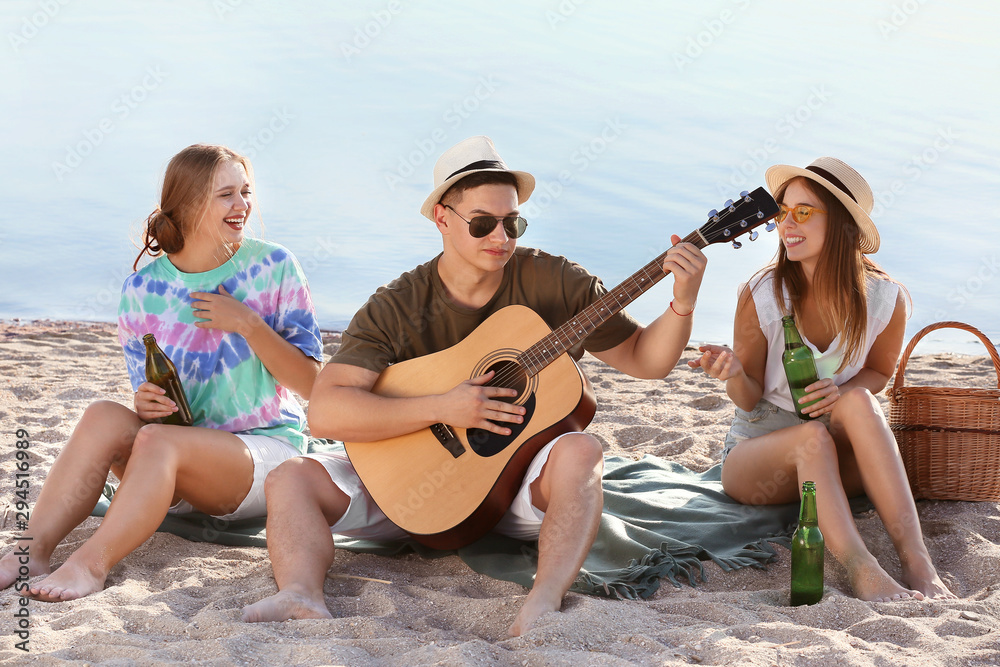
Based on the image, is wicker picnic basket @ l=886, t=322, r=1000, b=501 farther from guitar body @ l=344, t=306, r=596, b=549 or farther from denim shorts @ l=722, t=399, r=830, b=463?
guitar body @ l=344, t=306, r=596, b=549

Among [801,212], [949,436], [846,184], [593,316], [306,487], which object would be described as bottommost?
[306,487]

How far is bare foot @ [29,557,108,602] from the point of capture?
2734 millimetres

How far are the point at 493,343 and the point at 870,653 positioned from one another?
150 cm

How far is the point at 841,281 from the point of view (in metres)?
3.47

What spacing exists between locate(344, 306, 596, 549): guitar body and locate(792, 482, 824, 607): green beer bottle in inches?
29.8

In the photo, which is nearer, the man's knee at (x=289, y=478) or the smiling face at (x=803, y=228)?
the man's knee at (x=289, y=478)

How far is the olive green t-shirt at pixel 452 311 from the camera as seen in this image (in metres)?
3.22

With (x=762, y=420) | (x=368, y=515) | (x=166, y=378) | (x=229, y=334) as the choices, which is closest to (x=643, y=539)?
(x=762, y=420)

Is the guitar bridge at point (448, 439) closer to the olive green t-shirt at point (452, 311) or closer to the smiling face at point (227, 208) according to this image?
the olive green t-shirt at point (452, 311)

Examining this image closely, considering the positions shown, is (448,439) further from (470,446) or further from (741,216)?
(741,216)

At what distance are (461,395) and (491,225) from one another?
1.93 feet

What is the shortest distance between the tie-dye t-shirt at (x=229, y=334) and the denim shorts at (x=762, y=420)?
172 cm

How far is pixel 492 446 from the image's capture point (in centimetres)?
298

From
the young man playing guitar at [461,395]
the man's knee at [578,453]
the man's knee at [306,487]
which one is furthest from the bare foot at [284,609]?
the man's knee at [578,453]
